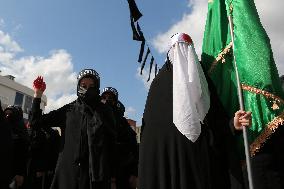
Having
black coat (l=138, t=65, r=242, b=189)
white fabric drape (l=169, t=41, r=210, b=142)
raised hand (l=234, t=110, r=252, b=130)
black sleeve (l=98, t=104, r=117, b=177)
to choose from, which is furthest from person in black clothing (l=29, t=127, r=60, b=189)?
raised hand (l=234, t=110, r=252, b=130)

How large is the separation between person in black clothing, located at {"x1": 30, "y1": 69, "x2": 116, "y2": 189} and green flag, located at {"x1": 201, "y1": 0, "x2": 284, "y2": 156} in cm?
138

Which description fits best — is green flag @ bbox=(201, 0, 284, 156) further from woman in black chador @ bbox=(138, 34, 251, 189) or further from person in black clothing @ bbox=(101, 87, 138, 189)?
person in black clothing @ bbox=(101, 87, 138, 189)

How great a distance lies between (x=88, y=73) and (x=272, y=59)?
2.25 m

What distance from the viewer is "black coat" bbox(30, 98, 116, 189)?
3943 millimetres

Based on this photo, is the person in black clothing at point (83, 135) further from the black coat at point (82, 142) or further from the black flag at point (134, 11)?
the black flag at point (134, 11)

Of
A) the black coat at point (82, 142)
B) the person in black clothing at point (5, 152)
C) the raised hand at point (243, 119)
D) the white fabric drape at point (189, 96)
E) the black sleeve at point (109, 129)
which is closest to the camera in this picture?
the raised hand at point (243, 119)

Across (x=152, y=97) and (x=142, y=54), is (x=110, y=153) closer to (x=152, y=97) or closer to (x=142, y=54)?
(x=142, y=54)

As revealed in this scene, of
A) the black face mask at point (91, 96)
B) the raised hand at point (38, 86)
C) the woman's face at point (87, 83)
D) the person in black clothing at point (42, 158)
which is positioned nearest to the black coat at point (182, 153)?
the black face mask at point (91, 96)

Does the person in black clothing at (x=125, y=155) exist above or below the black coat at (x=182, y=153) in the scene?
above

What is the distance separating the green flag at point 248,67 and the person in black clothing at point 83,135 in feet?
4.52

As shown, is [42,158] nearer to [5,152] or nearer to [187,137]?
[5,152]

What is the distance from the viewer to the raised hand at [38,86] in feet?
14.6

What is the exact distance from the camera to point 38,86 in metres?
4.47

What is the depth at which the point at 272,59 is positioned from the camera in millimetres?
3174
